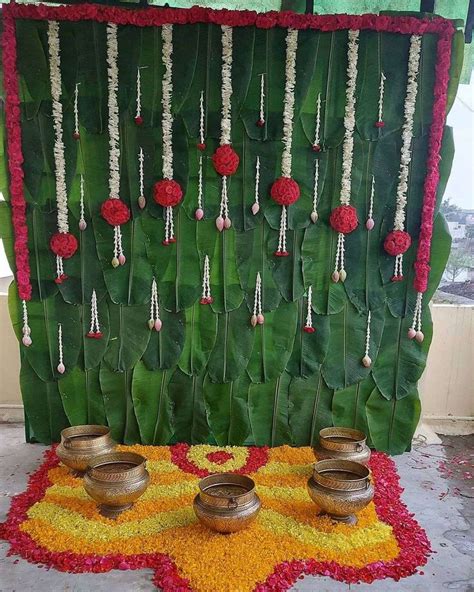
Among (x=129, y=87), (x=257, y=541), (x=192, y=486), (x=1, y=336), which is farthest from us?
(x=1, y=336)

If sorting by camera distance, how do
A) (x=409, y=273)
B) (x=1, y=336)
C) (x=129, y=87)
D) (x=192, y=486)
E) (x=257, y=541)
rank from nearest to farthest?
(x=257, y=541)
(x=192, y=486)
(x=129, y=87)
(x=409, y=273)
(x=1, y=336)

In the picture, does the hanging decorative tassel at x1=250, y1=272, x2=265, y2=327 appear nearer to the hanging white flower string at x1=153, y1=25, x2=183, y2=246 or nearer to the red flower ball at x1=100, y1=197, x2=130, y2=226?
the hanging white flower string at x1=153, y1=25, x2=183, y2=246

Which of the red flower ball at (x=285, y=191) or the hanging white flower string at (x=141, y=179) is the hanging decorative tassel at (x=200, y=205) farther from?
the red flower ball at (x=285, y=191)

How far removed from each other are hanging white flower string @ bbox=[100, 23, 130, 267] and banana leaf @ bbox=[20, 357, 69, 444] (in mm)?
849

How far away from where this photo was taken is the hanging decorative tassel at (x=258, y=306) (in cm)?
321

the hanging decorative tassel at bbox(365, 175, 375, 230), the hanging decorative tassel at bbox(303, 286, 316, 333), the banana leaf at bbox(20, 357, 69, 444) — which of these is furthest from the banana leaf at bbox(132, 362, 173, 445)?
the hanging decorative tassel at bbox(365, 175, 375, 230)

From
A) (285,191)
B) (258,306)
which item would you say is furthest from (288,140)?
(258,306)

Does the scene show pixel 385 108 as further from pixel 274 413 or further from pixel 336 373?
pixel 274 413

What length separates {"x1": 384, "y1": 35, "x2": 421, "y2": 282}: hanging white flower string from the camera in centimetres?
303

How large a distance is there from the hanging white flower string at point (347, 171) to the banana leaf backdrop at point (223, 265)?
0.14 feet

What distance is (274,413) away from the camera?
11.0 feet

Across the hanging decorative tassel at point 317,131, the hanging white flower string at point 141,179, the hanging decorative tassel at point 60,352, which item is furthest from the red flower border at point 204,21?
the hanging decorative tassel at point 60,352

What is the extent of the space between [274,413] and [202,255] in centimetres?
104

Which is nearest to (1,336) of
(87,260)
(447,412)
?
(87,260)
